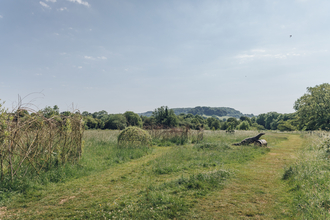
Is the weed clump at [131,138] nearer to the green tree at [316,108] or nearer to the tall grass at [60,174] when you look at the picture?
the tall grass at [60,174]

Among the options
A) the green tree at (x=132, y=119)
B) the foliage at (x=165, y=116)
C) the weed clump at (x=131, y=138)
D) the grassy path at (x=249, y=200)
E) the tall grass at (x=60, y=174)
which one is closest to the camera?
the grassy path at (x=249, y=200)

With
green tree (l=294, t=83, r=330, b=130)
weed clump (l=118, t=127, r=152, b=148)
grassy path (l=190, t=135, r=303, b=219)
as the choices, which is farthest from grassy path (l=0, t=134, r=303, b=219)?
green tree (l=294, t=83, r=330, b=130)

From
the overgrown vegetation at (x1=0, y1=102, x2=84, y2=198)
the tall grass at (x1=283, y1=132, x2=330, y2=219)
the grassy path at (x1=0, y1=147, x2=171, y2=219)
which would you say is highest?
the overgrown vegetation at (x1=0, y1=102, x2=84, y2=198)

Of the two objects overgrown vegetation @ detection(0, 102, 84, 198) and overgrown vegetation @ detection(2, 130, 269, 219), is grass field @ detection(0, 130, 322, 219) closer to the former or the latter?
overgrown vegetation @ detection(2, 130, 269, 219)

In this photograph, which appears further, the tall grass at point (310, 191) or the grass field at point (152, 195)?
the grass field at point (152, 195)

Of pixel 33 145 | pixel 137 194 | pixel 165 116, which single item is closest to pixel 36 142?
pixel 33 145

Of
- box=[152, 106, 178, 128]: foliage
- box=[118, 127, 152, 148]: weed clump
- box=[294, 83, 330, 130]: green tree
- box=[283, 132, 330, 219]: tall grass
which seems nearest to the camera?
box=[283, 132, 330, 219]: tall grass

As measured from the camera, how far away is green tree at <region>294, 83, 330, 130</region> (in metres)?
29.9

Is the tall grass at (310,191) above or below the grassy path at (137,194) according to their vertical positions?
above

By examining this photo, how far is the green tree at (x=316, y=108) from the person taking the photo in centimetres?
2991

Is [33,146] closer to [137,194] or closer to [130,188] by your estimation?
[130,188]

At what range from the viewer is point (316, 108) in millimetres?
30453

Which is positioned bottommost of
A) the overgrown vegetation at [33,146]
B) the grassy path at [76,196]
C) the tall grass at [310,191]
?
the grassy path at [76,196]

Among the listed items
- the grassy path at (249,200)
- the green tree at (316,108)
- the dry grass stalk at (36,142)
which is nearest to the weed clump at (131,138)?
the dry grass stalk at (36,142)
